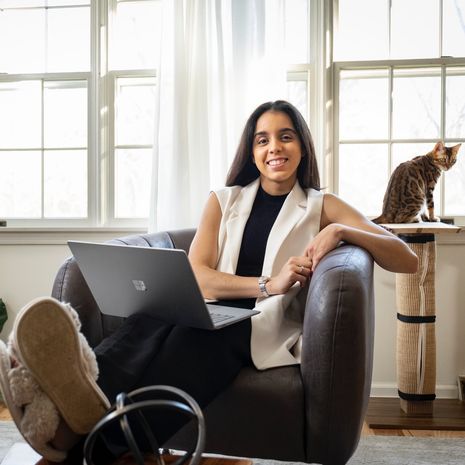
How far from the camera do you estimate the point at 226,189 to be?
2102 mm

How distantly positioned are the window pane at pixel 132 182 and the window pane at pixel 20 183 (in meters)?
0.44

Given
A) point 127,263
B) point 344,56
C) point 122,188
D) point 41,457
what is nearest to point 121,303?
point 127,263

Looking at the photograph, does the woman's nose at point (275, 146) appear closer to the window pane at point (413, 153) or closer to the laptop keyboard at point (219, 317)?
the laptop keyboard at point (219, 317)

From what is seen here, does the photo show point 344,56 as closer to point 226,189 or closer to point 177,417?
point 226,189

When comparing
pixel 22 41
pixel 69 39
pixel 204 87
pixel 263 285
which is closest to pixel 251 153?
pixel 263 285

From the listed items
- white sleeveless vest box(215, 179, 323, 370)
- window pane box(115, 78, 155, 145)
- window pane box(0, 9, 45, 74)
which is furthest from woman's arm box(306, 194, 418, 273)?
window pane box(0, 9, 45, 74)

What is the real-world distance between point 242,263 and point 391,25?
1.68 metres

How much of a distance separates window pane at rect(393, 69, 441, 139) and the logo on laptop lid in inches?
76.9

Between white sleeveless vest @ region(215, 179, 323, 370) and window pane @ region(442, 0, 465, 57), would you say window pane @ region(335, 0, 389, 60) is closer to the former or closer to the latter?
window pane @ region(442, 0, 465, 57)

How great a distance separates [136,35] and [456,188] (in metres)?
1.80

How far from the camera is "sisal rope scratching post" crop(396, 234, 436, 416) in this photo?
2.49 metres

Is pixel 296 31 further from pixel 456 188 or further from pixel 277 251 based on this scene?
pixel 277 251

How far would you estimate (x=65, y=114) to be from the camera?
3.14 meters

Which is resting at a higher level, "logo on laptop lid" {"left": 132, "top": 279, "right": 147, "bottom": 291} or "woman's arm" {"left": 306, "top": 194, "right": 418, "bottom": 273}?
"woman's arm" {"left": 306, "top": 194, "right": 418, "bottom": 273}
